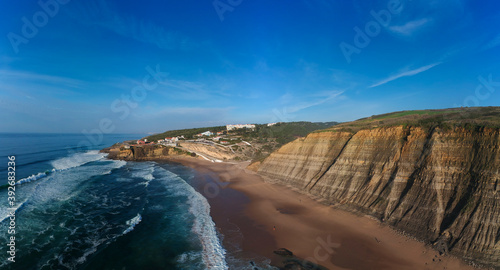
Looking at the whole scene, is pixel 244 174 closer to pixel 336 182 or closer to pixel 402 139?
pixel 336 182

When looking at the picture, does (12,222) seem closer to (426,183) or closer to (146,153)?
(426,183)

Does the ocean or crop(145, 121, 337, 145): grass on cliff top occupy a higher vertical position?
crop(145, 121, 337, 145): grass on cliff top

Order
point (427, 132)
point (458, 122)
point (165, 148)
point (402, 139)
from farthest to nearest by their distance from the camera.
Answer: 1. point (165, 148)
2. point (402, 139)
3. point (427, 132)
4. point (458, 122)

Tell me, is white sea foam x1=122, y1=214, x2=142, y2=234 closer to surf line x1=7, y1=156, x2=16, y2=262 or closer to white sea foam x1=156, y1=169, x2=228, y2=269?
white sea foam x1=156, y1=169, x2=228, y2=269

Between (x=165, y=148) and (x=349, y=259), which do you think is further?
(x=165, y=148)

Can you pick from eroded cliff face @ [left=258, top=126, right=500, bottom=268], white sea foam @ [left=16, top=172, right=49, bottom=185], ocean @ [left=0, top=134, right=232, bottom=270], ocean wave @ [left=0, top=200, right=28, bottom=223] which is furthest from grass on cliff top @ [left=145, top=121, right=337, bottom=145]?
ocean wave @ [left=0, top=200, right=28, bottom=223]

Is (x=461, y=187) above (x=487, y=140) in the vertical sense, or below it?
below

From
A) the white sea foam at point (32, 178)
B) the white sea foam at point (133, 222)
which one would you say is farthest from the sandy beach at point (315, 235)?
the white sea foam at point (32, 178)

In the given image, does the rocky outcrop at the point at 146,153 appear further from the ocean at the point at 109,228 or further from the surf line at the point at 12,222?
the surf line at the point at 12,222

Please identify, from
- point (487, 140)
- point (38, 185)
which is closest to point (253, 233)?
point (487, 140)
